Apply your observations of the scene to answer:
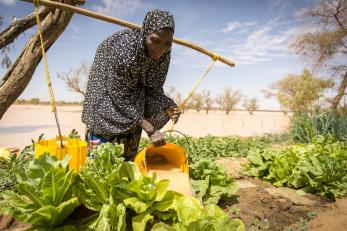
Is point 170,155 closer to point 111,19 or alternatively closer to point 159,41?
point 159,41

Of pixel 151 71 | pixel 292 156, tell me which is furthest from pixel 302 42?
pixel 151 71

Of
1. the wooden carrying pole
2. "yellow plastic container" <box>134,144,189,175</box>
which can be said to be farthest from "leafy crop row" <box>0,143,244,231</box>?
the wooden carrying pole

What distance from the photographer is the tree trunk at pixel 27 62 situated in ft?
13.4

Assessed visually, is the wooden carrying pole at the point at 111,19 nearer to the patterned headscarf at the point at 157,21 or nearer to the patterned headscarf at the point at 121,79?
the patterned headscarf at the point at 121,79

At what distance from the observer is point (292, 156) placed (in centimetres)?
382

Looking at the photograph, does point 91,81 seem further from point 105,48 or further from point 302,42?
point 302,42

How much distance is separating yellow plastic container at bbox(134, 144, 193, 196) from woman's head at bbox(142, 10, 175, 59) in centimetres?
82

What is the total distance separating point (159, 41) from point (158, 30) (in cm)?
9

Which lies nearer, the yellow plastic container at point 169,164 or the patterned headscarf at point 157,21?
the yellow plastic container at point 169,164

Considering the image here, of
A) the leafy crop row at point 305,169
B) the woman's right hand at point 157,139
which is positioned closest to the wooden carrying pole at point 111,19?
the woman's right hand at point 157,139

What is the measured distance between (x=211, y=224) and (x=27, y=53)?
343cm

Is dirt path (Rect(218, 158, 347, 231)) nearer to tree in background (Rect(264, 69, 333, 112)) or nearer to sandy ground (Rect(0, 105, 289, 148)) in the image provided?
sandy ground (Rect(0, 105, 289, 148))

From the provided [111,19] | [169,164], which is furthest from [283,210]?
[111,19]

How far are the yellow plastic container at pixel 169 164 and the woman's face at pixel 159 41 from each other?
2.62 ft
